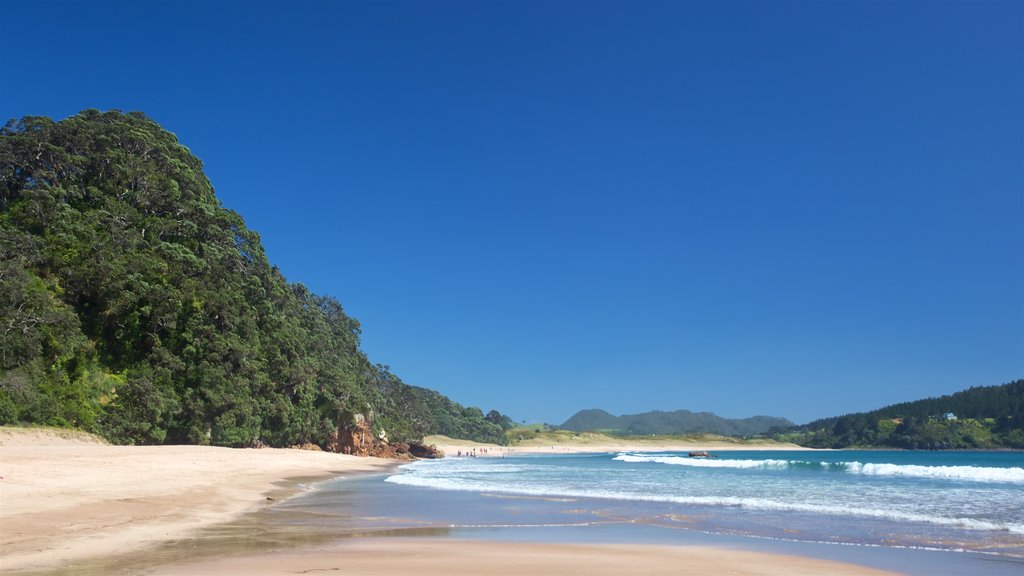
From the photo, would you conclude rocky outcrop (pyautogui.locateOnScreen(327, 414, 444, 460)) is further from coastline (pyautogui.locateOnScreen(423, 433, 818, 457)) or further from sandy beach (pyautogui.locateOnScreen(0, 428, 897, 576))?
coastline (pyautogui.locateOnScreen(423, 433, 818, 457))

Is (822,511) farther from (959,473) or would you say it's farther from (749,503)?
(959,473)

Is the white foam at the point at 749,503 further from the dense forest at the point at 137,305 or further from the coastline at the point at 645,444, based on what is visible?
the coastline at the point at 645,444

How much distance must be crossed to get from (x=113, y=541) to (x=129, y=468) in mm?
12880

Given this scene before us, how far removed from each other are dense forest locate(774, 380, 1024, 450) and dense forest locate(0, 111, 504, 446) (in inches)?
5553

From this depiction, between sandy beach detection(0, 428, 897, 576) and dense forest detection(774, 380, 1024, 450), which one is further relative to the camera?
dense forest detection(774, 380, 1024, 450)

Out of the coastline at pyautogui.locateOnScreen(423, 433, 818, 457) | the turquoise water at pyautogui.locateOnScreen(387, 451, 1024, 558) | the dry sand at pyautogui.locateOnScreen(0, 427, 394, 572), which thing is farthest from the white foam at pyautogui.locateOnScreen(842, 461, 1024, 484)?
the coastline at pyautogui.locateOnScreen(423, 433, 818, 457)

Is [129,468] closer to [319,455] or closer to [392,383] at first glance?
[319,455]

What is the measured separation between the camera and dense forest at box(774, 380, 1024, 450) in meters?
140

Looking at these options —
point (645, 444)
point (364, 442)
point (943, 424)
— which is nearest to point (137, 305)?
point (364, 442)

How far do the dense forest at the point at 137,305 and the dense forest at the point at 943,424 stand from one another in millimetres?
141056

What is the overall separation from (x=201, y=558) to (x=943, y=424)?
176419 mm

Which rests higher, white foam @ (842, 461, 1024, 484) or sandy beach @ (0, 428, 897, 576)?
sandy beach @ (0, 428, 897, 576)

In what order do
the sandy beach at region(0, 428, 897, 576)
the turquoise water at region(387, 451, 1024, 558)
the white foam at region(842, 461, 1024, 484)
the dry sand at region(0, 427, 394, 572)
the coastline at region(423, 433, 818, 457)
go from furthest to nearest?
1. the coastline at region(423, 433, 818, 457)
2. the white foam at region(842, 461, 1024, 484)
3. the turquoise water at region(387, 451, 1024, 558)
4. the dry sand at region(0, 427, 394, 572)
5. the sandy beach at region(0, 428, 897, 576)

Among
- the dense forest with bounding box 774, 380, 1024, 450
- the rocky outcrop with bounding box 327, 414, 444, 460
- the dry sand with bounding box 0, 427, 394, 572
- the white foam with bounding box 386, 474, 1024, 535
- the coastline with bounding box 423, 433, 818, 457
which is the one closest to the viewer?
the dry sand with bounding box 0, 427, 394, 572
